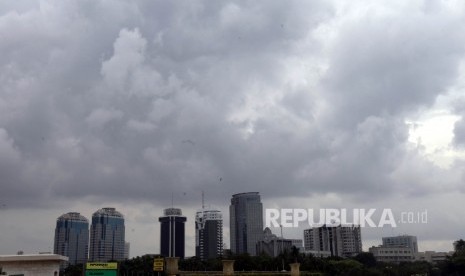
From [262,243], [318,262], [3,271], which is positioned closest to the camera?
[3,271]

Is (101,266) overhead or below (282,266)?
overhead

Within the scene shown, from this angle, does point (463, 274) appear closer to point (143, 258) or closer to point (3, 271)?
point (143, 258)

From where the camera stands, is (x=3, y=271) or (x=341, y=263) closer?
(x=3, y=271)

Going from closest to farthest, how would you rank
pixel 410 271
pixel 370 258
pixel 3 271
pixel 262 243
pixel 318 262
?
pixel 3 271 < pixel 318 262 < pixel 410 271 < pixel 370 258 < pixel 262 243

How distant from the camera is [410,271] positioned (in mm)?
147500

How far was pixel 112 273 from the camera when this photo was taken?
5312cm

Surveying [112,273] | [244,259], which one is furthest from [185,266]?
[112,273]

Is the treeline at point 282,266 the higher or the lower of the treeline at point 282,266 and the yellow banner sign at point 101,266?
the lower

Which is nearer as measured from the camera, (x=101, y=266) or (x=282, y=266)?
(x=101, y=266)

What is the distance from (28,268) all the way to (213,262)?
78.5 meters

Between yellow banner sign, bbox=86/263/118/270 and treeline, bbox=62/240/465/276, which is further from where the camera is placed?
treeline, bbox=62/240/465/276

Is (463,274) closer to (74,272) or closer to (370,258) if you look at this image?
(370,258)

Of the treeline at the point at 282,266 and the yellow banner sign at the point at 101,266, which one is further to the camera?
the treeline at the point at 282,266

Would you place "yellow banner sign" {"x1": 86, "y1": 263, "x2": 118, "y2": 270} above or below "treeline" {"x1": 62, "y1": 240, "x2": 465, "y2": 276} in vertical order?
above
